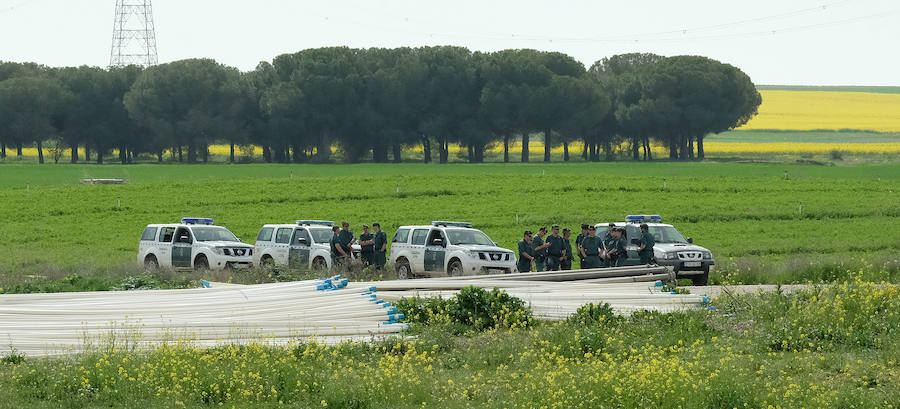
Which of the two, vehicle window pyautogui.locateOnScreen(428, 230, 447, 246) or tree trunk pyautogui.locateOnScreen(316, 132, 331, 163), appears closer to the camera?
vehicle window pyautogui.locateOnScreen(428, 230, 447, 246)

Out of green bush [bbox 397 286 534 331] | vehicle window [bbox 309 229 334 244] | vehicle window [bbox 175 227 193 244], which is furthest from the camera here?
vehicle window [bbox 175 227 193 244]

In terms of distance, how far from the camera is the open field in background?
33.1m

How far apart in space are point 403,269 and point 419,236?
893 mm

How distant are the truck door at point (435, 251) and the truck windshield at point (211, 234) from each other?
255 inches

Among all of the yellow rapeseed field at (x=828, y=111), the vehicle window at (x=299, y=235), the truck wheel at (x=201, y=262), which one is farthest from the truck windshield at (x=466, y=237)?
the yellow rapeseed field at (x=828, y=111)

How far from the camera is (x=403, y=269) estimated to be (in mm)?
26844

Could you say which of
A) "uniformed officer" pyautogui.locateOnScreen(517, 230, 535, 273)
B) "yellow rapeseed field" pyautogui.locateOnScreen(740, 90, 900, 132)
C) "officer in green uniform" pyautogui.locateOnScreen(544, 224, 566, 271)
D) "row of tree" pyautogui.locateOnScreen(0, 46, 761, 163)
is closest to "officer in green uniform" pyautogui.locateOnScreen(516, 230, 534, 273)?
"uniformed officer" pyautogui.locateOnScreen(517, 230, 535, 273)

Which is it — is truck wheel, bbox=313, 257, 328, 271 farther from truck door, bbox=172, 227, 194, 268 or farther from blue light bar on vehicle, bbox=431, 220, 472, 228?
truck door, bbox=172, 227, 194, 268

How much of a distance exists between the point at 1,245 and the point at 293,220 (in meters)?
10.2

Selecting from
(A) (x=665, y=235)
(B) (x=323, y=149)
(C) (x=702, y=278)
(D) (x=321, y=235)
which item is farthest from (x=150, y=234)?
(B) (x=323, y=149)

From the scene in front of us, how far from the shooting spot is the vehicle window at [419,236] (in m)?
27.0

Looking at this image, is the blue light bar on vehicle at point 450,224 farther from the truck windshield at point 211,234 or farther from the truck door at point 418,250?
the truck windshield at point 211,234

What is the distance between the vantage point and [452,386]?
11.9 metres

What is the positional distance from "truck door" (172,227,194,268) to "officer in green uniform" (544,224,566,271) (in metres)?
9.81
